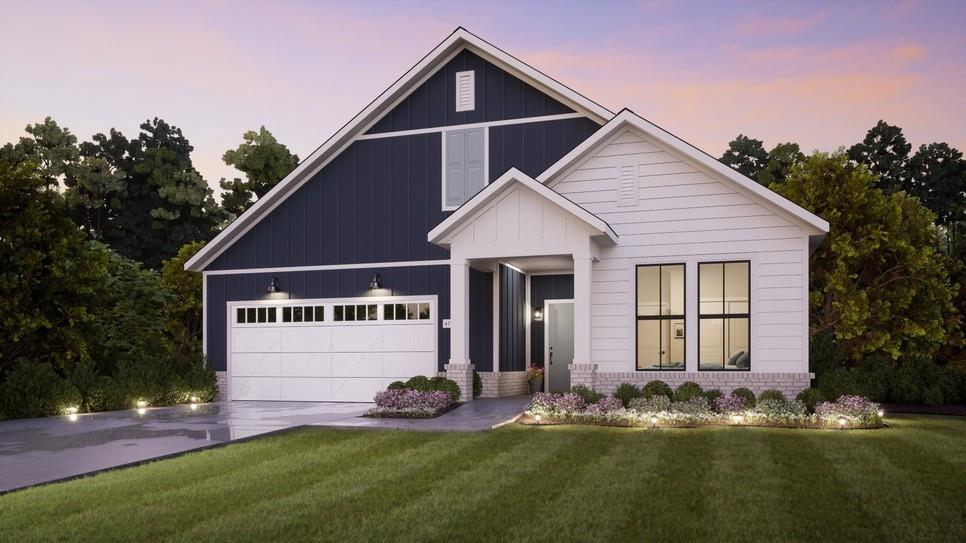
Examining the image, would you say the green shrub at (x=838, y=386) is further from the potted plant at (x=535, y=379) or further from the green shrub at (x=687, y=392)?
the potted plant at (x=535, y=379)

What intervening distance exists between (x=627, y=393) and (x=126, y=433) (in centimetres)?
852

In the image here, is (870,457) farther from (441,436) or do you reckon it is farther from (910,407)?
(910,407)

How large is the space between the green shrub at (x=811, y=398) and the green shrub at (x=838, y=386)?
263 millimetres

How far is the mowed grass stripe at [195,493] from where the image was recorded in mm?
6027

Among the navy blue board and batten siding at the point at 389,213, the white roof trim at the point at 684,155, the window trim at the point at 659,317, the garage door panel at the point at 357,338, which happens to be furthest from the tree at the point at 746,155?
the garage door panel at the point at 357,338

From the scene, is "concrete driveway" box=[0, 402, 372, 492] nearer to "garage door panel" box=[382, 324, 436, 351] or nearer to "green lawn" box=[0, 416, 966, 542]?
"green lawn" box=[0, 416, 966, 542]

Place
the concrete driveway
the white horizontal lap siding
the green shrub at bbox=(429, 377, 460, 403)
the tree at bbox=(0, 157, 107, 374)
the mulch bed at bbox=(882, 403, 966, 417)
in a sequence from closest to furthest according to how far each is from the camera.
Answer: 1. the concrete driveway
2. the white horizontal lap siding
3. the green shrub at bbox=(429, 377, 460, 403)
4. the tree at bbox=(0, 157, 107, 374)
5. the mulch bed at bbox=(882, 403, 966, 417)

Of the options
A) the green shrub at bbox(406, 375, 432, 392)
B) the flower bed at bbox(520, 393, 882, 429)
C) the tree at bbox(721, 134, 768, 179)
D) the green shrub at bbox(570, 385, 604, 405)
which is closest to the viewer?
the flower bed at bbox(520, 393, 882, 429)

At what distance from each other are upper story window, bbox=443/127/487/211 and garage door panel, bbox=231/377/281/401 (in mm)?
6265

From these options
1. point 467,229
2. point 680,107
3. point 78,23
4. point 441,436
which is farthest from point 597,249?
point 78,23

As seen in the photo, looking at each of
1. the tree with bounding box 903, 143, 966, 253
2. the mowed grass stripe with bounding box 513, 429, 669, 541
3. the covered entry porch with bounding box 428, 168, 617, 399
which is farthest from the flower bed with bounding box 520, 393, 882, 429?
the tree with bounding box 903, 143, 966, 253

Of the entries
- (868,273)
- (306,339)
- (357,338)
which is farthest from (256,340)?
(868,273)

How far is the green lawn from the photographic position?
232 inches

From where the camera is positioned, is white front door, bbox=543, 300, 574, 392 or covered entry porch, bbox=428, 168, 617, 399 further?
white front door, bbox=543, 300, 574, 392
